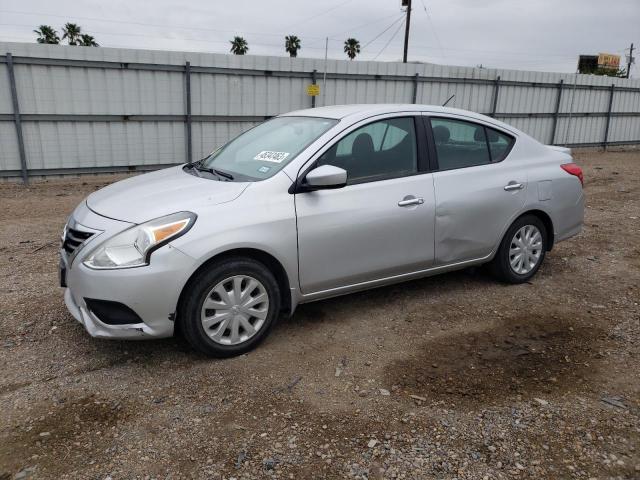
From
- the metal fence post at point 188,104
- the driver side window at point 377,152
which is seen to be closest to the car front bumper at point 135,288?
the driver side window at point 377,152

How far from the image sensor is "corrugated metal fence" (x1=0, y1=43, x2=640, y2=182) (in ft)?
32.3

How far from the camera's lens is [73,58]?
9.98m

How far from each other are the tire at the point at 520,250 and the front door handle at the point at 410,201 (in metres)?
1.12

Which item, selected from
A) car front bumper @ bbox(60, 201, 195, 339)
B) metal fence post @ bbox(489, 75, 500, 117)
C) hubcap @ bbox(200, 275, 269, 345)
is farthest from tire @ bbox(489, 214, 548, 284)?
metal fence post @ bbox(489, 75, 500, 117)

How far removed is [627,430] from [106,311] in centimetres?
304

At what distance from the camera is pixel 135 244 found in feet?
10.8

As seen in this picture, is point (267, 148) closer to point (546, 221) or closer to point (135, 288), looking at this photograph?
point (135, 288)

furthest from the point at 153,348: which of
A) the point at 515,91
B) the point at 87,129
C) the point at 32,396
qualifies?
the point at 515,91

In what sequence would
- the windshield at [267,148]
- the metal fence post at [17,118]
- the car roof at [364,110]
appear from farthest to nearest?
the metal fence post at [17,118], the car roof at [364,110], the windshield at [267,148]

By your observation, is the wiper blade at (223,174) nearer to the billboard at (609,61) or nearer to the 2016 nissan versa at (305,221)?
the 2016 nissan versa at (305,221)

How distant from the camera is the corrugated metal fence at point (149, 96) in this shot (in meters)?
9.86

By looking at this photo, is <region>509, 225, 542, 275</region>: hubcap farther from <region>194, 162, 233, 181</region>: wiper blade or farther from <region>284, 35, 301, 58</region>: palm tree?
<region>284, 35, 301, 58</region>: palm tree

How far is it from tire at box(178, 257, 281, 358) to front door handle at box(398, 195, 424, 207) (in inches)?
46.4

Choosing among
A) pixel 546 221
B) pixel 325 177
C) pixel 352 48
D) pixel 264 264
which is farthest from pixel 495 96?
pixel 352 48
